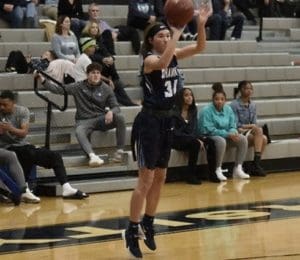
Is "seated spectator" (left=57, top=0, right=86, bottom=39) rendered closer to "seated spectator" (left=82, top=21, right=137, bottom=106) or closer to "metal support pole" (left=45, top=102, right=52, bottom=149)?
"seated spectator" (left=82, top=21, right=137, bottom=106)

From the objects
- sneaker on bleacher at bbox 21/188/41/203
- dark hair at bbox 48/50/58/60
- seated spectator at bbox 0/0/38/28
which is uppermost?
seated spectator at bbox 0/0/38/28

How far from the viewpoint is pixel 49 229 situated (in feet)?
25.8

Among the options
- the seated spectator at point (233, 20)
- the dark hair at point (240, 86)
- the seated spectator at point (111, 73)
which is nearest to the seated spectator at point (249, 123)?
the dark hair at point (240, 86)

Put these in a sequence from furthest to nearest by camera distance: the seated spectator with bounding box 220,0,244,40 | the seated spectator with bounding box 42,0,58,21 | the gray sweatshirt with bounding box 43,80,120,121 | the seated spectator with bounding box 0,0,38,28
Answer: the seated spectator with bounding box 220,0,244,40 < the seated spectator with bounding box 42,0,58,21 < the seated spectator with bounding box 0,0,38,28 < the gray sweatshirt with bounding box 43,80,120,121

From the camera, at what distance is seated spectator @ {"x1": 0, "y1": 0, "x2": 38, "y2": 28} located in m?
13.4

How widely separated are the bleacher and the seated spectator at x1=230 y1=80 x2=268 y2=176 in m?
0.18

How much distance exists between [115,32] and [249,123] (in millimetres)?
2974

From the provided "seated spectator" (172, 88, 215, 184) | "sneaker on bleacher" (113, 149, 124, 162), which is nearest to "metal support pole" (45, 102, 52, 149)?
"sneaker on bleacher" (113, 149, 124, 162)

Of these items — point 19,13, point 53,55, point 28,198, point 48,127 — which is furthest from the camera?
point 19,13

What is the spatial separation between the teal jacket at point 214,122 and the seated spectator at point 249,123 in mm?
401

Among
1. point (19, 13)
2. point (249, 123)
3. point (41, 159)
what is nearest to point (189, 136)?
point (249, 123)

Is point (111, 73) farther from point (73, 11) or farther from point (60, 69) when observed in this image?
point (73, 11)

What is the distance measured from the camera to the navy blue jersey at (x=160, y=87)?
6406 millimetres

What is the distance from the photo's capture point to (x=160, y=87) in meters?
6.42
